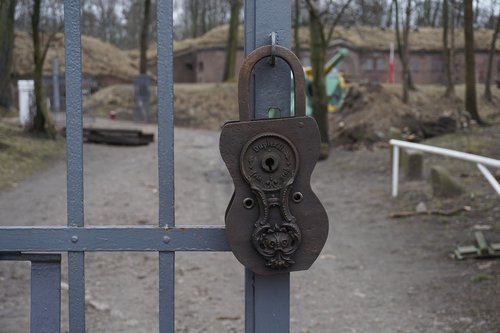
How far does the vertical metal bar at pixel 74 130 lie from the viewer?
202 cm

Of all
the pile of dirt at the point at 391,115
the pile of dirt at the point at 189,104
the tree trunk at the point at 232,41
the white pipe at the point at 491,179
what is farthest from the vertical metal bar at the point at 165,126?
the tree trunk at the point at 232,41

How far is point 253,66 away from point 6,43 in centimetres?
1735

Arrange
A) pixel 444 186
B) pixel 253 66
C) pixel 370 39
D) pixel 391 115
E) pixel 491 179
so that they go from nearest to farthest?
pixel 253 66 < pixel 491 179 < pixel 444 186 < pixel 391 115 < pixel 370 39

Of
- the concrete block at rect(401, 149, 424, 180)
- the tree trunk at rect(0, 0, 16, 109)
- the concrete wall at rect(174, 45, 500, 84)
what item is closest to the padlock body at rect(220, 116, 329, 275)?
the tree trunk at rect(0, 0, 16, 109)

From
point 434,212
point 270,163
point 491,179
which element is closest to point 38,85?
point 434,212

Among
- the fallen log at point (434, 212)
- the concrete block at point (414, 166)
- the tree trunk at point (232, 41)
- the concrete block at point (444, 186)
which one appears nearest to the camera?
the fallen log at point (434, 212)

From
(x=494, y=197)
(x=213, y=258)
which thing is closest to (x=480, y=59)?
(x=494, y=197)

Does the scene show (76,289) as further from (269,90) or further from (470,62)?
(470,62)

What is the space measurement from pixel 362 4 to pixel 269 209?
65.1ft

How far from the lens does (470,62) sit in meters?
20.2

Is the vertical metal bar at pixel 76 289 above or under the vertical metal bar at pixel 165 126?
under

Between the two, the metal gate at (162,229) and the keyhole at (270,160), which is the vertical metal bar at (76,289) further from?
the keyhole at (270,160)

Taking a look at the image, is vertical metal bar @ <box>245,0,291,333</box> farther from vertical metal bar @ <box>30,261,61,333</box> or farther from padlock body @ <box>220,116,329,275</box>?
vertical metal bar @ <box>30,261,61,333</box>

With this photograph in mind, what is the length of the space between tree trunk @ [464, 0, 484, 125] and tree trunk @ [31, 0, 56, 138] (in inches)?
411
